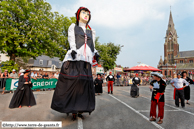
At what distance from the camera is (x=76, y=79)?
403 centimetres

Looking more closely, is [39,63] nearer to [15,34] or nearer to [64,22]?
[64,22]

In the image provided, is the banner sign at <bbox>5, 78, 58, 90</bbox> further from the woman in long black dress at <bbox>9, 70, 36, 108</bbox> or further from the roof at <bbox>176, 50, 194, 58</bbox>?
the roof at <bbox>176, 50, 194, 58</bbox>

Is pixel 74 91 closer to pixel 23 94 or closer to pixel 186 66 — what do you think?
pixel 23 94

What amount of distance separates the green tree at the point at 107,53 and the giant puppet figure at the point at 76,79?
100ft

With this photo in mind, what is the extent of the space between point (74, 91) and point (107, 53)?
35559 mm

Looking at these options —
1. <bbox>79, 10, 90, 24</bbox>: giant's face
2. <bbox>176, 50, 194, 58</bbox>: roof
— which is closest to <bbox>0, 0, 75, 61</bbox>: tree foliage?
<bbox>79, 10, 90, 24</bbox>: giant's face

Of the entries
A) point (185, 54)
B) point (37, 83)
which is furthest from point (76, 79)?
point (185, 54)

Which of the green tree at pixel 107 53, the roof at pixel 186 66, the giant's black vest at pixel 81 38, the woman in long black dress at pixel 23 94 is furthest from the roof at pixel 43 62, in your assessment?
the roof at pixel 186 66

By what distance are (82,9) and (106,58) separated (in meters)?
31.1

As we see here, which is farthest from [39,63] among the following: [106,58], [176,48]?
[176,48]

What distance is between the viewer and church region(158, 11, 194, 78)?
8369 centimetres

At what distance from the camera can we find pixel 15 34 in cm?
1355

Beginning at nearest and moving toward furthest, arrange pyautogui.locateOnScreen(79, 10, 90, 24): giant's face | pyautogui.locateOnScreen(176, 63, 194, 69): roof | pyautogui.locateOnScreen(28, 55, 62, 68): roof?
pyautogui.locateOnScreen(79, 10, 90, 24): giant's face → pyautogui.locateOnScreen(28, 55, 62, 68): roof → pyautogui.locateOnScreen(176, 63, 194, 69): roof

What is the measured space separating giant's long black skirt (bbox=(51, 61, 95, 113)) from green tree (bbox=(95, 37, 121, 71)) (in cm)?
3083
